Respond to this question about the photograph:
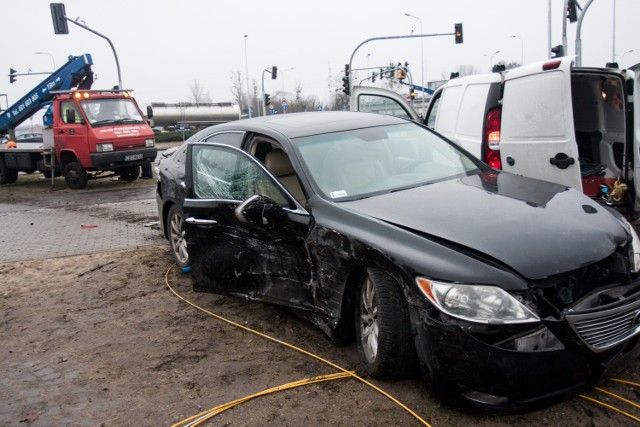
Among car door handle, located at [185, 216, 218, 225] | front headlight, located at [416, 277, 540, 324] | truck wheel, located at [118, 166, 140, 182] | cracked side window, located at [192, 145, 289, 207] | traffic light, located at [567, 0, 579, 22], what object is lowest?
truck wheel, located at [118, 166, 140, 182]

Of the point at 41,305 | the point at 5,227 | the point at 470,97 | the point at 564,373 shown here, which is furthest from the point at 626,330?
the point at 5,227

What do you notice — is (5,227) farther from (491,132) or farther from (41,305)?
(491,132)

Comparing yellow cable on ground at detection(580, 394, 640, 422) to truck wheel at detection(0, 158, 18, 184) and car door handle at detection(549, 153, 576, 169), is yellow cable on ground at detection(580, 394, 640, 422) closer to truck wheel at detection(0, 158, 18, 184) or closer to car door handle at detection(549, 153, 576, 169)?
car door handle at detection(549, 153, 576, 169)

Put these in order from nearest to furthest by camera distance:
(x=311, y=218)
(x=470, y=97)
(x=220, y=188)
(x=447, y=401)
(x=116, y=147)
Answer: (x=447, y=401)
(x=311, y=218)
(x=220, y=188)
(x=470, y=97)
(x=116, y=147)

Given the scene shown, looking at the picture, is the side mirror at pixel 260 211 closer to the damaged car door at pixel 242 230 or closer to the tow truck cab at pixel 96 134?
the damaged car door at pixel 242 230

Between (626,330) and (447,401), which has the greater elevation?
(626,330)

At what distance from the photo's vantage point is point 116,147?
596 inches

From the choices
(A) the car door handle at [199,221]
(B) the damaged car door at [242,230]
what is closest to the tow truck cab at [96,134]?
(B) the damaged car door at [242,230]

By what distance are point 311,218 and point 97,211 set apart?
895 cm

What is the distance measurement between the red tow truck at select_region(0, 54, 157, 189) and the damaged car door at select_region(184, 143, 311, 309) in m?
10.5

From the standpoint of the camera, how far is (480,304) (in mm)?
2857

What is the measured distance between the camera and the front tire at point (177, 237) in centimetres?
631

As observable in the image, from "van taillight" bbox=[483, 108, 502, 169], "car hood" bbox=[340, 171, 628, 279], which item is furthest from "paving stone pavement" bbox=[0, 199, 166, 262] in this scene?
"car hood" bbox=[340, 171, 628, 279]

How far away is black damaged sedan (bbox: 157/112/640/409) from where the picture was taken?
9.36ft
